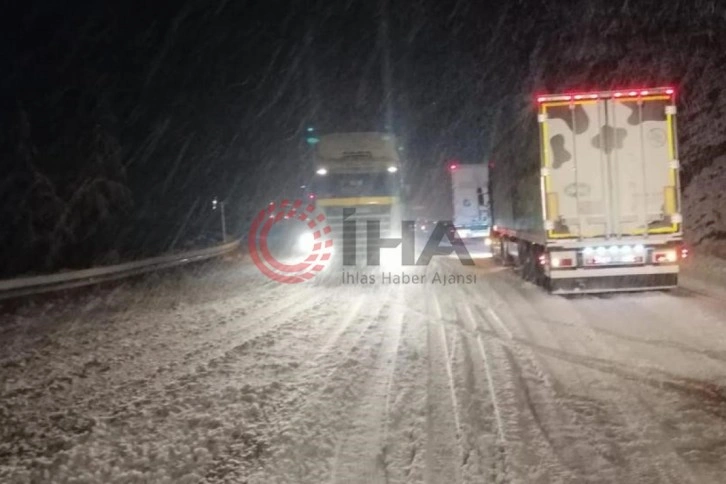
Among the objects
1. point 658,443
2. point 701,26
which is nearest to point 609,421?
point 658,443

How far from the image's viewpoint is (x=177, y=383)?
→ 911 cm

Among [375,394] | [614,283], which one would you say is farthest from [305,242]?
[375,394]

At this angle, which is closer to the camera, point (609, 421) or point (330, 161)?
point (609, 421)

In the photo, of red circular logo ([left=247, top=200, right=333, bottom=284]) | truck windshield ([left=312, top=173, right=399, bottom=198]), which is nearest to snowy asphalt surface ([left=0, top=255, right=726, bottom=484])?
red circular logo ([left=247, top=200, right=333, bottom=284])

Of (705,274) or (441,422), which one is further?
(705,274)

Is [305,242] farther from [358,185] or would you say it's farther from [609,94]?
[609,94]

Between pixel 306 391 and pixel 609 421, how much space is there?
10.1ft

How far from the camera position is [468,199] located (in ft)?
113

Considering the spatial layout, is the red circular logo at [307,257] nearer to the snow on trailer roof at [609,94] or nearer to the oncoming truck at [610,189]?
the oncoming truck at [610,189]

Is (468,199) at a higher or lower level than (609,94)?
lower

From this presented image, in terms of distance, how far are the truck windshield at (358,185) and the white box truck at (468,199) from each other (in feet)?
30.7

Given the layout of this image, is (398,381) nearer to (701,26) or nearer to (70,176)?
(701,26)

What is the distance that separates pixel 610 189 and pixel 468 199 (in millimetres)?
19111

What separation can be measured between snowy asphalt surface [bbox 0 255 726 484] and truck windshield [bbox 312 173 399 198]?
10.7m
